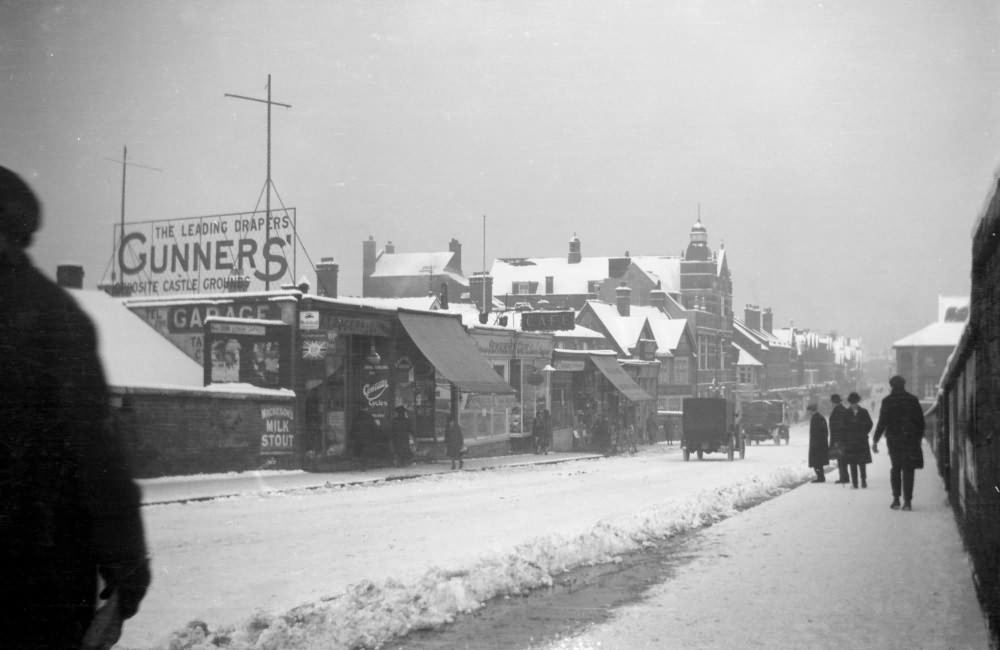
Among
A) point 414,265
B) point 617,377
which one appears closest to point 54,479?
point 617,377

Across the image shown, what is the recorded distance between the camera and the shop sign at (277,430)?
23438 millimetres

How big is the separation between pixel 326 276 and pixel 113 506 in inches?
1248

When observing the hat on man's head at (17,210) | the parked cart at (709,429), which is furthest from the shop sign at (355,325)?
the hat on man's head at (17,210)

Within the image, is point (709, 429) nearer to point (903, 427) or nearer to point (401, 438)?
point (401, 438)

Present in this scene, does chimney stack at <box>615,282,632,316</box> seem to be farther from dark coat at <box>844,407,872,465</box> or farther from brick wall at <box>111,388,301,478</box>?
dark coat at <box>844,407,872,465</box>

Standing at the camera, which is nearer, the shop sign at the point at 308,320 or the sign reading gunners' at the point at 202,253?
the shop sign at the point at 308,320

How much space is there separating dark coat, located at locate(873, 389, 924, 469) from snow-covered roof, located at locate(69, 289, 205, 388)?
15.0 meters

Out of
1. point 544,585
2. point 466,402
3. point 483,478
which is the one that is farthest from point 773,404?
point 544,585

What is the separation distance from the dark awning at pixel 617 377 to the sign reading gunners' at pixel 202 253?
1932 cm

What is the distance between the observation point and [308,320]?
81.9 feet

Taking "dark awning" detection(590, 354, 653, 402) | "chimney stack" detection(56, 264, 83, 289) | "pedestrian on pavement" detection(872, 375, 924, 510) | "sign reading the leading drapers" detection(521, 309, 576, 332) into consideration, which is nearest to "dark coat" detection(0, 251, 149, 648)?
"pedestrian on pavement" detection(872, 375, 924, 510)

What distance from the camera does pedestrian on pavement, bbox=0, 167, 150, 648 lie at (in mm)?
2861

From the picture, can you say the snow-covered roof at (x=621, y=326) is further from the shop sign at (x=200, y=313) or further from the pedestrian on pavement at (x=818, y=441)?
the pedestrian on pavement at (x=818, y=441)

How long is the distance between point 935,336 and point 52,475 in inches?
387
